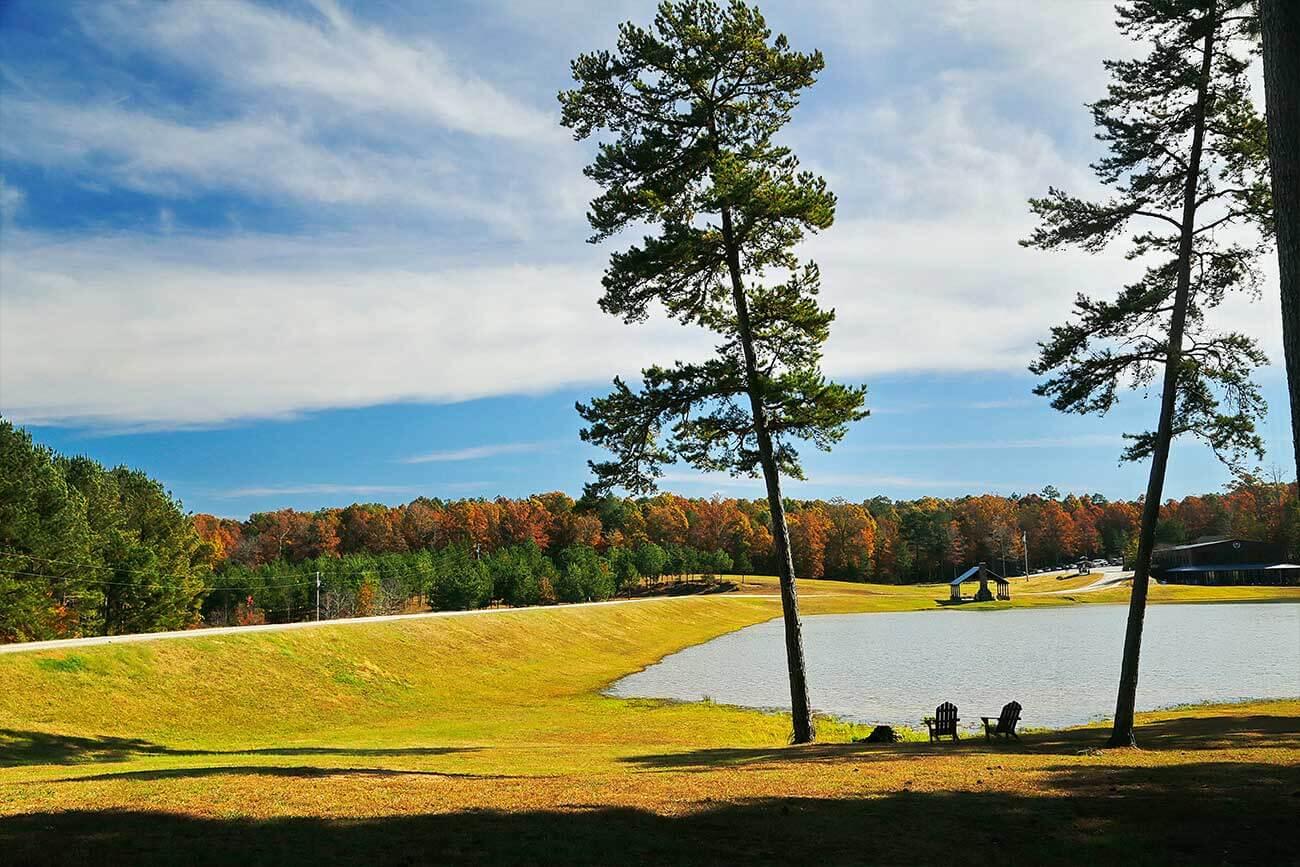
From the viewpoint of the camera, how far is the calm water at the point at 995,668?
3397 centimetres

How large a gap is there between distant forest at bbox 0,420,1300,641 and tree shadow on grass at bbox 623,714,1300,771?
580 cm

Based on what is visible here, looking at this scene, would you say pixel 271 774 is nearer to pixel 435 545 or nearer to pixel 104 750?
pixel 104 750

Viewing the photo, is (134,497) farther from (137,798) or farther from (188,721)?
(137,798)

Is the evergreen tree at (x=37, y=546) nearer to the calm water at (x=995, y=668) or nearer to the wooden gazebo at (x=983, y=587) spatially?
the calm water at (x=995, y=668)

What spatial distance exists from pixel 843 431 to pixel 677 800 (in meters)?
13.0

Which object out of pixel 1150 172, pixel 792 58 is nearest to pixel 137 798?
pixel 792 58

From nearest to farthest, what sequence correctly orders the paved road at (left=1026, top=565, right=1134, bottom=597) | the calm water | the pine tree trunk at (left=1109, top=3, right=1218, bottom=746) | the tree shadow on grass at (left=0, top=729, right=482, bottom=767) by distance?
the pine tree trunk at (left=1109, top=3, right=1218, bottom=746) → the tree shadow on grass at (left=0, top=729, right=482, bottom=767) → the calm water → the paved road at (left=1026, top=565, right=1134, bottom=597)

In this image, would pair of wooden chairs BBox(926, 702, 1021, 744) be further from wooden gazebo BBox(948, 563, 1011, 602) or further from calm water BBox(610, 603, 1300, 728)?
wooden gazebo BBox(948, 563, 1011, 602)

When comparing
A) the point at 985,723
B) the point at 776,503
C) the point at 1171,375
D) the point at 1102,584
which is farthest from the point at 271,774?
the point at 1102,584

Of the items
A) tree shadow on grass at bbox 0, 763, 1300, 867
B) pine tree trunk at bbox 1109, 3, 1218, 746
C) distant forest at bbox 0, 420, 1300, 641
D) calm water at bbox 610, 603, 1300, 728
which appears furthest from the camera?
distant forest at bbox 0, 420, 1300, 641

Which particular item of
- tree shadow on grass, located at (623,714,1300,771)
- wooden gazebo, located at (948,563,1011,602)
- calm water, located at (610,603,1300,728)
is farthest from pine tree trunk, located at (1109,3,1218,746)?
wooden gazebo, located at (948,563,1011,602)

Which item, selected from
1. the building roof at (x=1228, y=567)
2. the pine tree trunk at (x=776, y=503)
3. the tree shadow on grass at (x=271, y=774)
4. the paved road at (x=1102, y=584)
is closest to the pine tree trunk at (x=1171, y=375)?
the pine tree trunk at (x=776, y=503)

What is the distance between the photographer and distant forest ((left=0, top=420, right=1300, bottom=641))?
55500mm

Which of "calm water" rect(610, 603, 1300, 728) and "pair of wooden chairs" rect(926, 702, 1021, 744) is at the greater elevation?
"pair of wooden chairs" rect(926, 702, 1021, 744)
